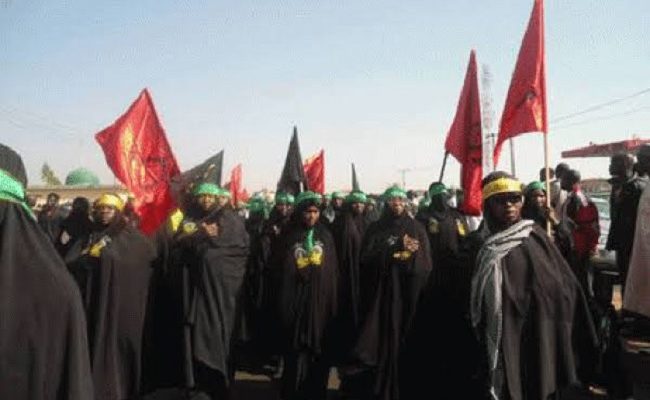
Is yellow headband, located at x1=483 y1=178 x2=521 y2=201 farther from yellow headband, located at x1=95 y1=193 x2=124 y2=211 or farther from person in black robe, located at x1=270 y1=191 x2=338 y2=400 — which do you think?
yellow headband, located at x1=95 y1=193 x2=124 y2=211

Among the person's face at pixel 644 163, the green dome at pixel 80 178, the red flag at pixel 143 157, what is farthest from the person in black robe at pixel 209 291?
the green dome at pixel 80 178

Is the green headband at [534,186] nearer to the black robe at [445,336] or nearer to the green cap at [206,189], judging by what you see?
the black robe at [445,336]

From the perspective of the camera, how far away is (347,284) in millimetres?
6453

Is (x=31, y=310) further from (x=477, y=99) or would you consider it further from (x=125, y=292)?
(x=477, y=99)

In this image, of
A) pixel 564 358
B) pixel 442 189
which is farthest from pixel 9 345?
pixel 442 189

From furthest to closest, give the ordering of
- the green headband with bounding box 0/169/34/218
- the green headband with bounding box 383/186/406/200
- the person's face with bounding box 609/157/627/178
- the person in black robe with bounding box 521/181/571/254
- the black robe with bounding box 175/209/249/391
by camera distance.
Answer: the person's face with bounding box 609/157/627/178, the person in black robe with bounding box 521/181/571/254, the green headband with bounding box 383/186/406/200, the black robe with bounding box 175/209/249/391, the green headband with bounding box 0/169/34/218

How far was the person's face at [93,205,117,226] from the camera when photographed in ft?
17.6

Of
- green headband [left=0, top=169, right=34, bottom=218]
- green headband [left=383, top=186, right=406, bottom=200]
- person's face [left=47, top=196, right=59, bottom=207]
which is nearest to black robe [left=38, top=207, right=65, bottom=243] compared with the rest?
person's face [left=47, top=196, right=59, bottom=207]

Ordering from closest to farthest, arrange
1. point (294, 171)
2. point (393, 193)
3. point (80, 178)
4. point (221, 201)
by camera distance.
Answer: point (393, 193)
point (221, 201)
point (294, 171)
point (80, 178)

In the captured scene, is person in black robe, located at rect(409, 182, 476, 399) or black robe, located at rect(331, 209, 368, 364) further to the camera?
black robe, located at rect(331, 209, 368, 364)

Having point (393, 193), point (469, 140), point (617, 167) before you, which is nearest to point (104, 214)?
point (393, 193)

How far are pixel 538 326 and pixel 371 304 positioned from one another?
2048mm

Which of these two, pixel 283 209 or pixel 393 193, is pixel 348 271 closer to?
pixel 283 209

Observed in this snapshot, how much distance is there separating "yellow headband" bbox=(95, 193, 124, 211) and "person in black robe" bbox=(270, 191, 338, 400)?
1482mm
